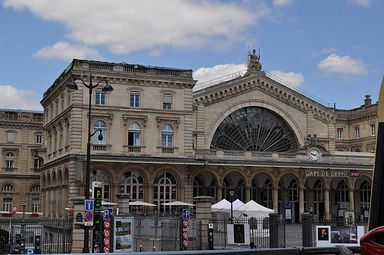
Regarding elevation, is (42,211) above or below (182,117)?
below

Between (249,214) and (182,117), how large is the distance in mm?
17209

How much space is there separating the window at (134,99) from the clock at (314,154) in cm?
1744

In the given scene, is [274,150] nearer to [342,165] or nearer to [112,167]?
[342,165]

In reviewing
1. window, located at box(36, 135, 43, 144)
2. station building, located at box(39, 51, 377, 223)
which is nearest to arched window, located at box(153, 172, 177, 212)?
station building, located at box(39, 51, 377, 223)

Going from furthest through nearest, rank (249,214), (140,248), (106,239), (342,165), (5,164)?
1. (5,164)
2. (342,165)
3. (249,214)
4. (140,248)
5. (106,239)

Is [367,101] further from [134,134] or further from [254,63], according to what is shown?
[134,134]

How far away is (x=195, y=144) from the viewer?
55.4m

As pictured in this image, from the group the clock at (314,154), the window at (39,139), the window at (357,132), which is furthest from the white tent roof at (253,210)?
the window at (39,139)

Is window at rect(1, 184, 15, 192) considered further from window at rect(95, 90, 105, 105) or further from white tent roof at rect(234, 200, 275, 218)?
white tent roof at rect(234, 200, 275, 218)

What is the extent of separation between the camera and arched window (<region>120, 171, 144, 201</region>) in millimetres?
49094

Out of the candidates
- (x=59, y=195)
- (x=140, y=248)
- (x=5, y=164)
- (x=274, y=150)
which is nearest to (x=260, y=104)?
(x=274, y=150)

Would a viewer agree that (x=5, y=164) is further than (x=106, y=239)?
Yes

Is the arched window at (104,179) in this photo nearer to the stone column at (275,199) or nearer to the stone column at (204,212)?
the stone column at (275,199)

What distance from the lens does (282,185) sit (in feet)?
188
